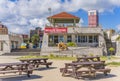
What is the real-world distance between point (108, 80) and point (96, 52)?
29.0 m

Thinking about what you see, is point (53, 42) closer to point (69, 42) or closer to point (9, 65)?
point (69, 42)

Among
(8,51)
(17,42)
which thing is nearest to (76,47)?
(8,51)

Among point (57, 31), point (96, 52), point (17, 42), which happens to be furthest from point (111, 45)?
point (17, 42)

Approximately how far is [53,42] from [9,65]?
30631 mm

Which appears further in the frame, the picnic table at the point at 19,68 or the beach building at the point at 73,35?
the beach building at the point at 73,35

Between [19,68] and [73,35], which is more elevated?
[73,35]

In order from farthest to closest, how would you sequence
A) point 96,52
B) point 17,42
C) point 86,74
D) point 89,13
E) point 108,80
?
point 17,42, point 89,13, point 96,52, point 86,74, point 108,80

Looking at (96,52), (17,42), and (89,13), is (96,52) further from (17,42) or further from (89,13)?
(17,42)

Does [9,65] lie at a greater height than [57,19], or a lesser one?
lesser

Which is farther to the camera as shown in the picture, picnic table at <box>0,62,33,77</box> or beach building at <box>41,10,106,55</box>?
beach building at <box>41,10,106,55</box>

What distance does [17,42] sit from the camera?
196ft

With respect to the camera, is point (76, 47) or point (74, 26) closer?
point (76, 47)

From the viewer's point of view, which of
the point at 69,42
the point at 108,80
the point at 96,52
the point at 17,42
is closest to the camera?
the point at 108,80

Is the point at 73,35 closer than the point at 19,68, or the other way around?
the point at 19,68
